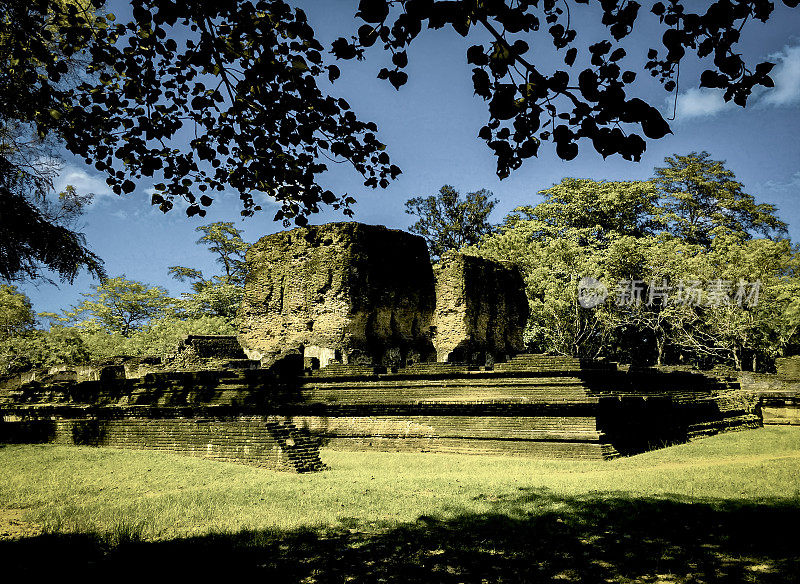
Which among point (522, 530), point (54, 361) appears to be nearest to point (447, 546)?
point (522, 530)

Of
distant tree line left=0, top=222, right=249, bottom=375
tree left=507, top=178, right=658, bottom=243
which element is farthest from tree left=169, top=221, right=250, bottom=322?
tree left=507, top=178, right=658, bottom=243

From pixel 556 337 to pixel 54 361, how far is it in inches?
929

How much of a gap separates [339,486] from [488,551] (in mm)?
3125

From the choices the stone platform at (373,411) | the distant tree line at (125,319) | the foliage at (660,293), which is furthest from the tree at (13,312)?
the foliage at (660,293)

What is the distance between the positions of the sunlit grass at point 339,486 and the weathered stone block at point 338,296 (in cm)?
628

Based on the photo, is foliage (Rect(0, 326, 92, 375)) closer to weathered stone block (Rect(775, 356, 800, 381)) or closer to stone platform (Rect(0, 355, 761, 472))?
stone platform (Rect(0, 355, 761, 472))

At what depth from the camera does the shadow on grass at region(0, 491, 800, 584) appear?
3.83 meters

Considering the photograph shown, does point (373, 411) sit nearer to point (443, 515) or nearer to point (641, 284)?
point (443, 515)

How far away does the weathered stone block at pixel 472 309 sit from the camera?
19.4 m

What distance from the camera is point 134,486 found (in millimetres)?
7156

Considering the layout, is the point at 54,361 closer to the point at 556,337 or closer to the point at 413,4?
the point at 556,337

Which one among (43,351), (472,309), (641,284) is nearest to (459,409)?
(472,309)

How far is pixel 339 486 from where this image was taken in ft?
23.2

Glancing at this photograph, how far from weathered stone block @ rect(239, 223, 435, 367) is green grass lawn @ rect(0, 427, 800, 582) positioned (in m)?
7.00
